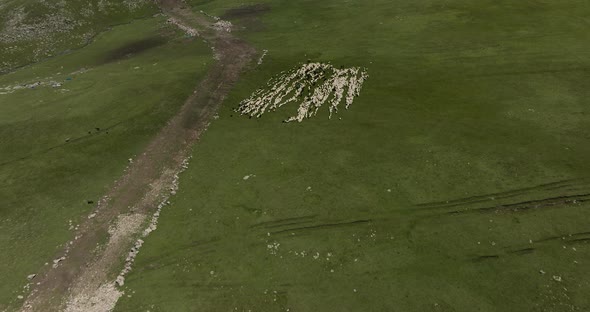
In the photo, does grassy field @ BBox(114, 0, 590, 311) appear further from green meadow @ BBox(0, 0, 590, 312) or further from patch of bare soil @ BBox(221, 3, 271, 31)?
patch of bare soil @ BBox(221, 3, 271, 31)

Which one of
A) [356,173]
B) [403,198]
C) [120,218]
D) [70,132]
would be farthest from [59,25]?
[403,198]

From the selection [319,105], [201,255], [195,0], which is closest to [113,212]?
[201,255]

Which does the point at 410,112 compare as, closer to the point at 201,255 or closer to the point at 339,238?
the point at 339,238

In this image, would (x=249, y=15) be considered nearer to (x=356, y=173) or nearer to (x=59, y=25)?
(x=59, y=25)

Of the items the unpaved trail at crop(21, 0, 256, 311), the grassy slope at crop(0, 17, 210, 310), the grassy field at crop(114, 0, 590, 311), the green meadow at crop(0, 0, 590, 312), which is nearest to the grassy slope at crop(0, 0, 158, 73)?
the grassy slope at crop(0, 17, 210, 310)

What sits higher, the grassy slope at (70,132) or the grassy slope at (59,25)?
the grassy slope at (59,25)

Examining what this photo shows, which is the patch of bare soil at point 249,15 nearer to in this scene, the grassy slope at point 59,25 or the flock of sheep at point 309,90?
the grassy slope at point 59,25

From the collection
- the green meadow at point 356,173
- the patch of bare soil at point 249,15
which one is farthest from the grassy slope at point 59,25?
the patch of bare soil at point 249,15
